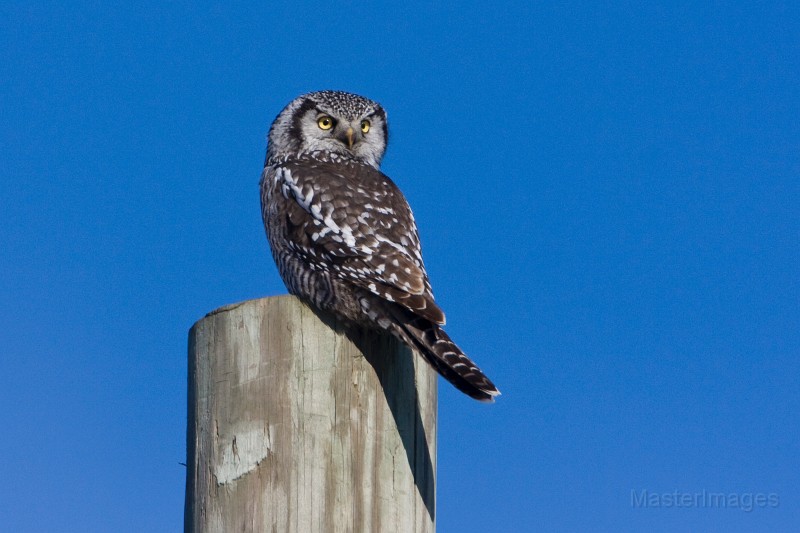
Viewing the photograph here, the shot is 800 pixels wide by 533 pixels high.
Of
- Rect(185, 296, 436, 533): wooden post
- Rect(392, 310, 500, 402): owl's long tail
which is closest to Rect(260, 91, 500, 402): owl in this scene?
Rect(392, 310, 500, 402): owl's long tail

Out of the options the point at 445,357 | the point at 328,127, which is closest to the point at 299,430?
the point at 445,357

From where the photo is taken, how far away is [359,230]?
5.32m

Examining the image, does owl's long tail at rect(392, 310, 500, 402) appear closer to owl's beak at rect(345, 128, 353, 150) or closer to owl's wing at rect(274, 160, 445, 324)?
owl's wing at rect(274, 160, 445, 324)

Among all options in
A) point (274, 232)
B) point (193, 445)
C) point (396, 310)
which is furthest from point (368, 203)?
point (193, 445)

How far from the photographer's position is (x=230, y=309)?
3.90m

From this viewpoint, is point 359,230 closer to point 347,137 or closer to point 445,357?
point 445,357

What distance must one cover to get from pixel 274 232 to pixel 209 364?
7.10 feet

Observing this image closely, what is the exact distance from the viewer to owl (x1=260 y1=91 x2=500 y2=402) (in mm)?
4340

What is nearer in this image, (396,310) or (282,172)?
(396,310)

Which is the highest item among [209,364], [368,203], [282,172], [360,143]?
[360,143]

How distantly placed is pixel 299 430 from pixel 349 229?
191cm

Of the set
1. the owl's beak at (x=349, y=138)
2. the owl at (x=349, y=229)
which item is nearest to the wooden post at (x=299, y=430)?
the owl at (x=349, y=229)

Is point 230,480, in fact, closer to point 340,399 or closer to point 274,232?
point 340,399

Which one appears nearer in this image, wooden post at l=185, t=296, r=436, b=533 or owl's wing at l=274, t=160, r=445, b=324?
wooden post at l=185, t=296, r=436, b=533
